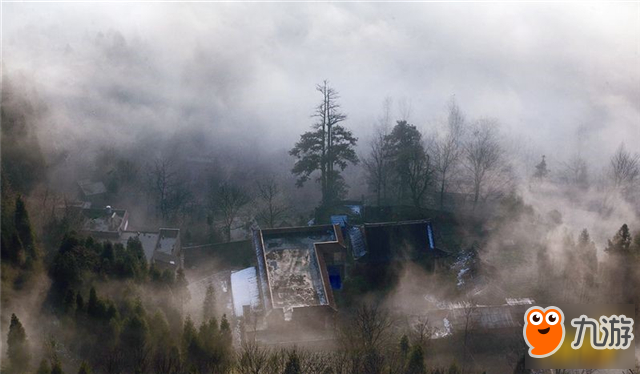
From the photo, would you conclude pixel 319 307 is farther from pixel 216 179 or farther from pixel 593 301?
pixel 216 179

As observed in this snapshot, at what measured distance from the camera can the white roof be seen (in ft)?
84.0

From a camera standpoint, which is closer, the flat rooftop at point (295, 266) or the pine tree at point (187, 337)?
the pine tree at point (187, 337)

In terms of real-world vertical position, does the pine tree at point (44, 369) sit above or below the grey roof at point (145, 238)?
below

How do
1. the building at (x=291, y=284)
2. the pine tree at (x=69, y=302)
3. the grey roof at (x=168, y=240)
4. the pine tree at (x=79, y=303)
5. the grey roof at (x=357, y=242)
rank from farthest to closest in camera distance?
the grey roof at (x=168, y=240)
the grey roof at (x=357, y=242)
the building at (x=291, y=284)
the pine tree at (x=69, y=302)
the pine tree at (x=79, y=303)

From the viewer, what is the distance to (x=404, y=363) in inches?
779

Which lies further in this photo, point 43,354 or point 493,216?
point 493,216

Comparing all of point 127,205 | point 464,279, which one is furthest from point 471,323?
point 127,205

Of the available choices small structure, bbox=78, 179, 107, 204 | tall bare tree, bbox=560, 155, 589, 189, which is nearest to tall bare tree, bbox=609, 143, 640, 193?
tall bare tree, bbox=560, 155, 589, 189

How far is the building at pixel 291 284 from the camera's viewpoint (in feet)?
76.7

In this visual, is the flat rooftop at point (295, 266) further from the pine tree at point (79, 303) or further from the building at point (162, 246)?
the pine tree at point (79, 303)

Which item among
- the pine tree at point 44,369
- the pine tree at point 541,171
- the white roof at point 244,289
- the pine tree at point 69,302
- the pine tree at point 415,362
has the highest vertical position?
the pine tree at point 541,171

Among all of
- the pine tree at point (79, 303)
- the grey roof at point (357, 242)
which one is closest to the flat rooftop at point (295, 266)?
the grey roof at point (357, 242)

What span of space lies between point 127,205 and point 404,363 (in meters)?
22.9

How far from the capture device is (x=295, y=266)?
26.2 meters
